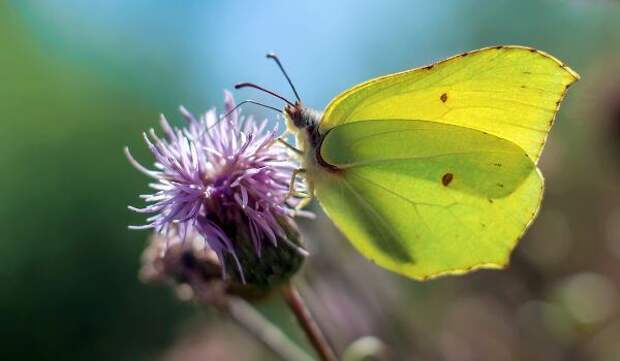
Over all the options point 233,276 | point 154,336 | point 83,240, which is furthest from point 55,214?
point 233,276

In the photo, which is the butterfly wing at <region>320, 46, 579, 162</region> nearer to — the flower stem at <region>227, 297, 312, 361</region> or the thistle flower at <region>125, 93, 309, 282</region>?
the thistle flower at <region>125, 93, 309, 282</region>

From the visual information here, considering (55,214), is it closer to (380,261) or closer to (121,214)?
(121,214)

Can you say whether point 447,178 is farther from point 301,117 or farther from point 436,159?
point 301,117

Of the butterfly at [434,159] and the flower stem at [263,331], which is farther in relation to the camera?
the flower stem at [263,331]

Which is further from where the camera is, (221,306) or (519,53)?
(221,306)

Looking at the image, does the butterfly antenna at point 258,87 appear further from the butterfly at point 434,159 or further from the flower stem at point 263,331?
the flower stem at point 263,331

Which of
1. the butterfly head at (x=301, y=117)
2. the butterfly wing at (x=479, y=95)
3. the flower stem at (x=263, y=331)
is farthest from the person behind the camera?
the flower stem at (x=263, y=331)

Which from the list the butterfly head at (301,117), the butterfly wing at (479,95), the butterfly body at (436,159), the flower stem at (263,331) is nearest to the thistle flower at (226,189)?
the butterfly head at (301,117)

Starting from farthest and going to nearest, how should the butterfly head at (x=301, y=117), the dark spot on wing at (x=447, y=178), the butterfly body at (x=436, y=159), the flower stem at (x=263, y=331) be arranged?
1. the flower stem at (x=263, y=331)
2. the dark spot on wing at (x=447, y=178)
3. the butterfly head at (x=301, y=117)
4. the butterfly body at (x=436, y=159)
